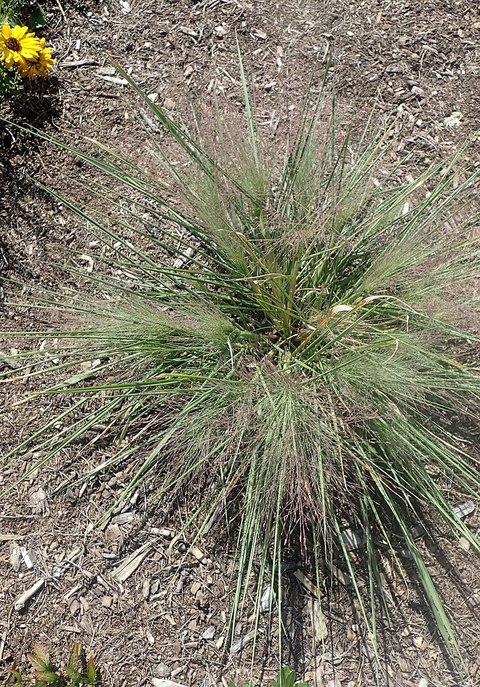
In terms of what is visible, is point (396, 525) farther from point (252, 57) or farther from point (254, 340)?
point (252, 57)

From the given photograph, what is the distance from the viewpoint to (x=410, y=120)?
1.85m

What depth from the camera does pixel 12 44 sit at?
5.70 ft

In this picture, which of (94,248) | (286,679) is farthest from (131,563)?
(94,248)

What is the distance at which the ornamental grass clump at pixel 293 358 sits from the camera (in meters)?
1.34

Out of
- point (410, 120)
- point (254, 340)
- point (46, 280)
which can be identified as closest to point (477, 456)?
point (254, 340)

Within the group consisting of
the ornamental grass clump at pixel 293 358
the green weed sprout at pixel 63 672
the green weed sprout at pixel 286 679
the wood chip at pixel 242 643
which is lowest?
the green weed sprout at pixel 63 672

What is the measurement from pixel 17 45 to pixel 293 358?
128cm

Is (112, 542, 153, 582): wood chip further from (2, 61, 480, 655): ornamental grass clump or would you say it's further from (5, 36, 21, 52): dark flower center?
(5, 36, 21, 52): dark flower center

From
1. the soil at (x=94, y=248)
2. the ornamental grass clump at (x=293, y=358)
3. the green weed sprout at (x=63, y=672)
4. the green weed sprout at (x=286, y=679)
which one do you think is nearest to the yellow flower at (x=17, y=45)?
the soil at (x=94, y=248)

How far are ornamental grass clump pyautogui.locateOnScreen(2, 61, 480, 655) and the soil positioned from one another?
0.09 metres

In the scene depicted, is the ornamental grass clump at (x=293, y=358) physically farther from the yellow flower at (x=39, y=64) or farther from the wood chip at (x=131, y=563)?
the yellow flower at (x=39, y=64)

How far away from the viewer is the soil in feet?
5.18

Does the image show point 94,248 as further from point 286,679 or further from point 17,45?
point 286,679

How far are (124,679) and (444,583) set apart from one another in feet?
3.05
